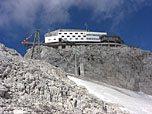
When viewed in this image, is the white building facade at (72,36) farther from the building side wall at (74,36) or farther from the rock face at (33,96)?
the rock face at (33,96)

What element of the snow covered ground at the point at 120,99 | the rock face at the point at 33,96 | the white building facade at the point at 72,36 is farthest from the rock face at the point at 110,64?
the rock face at the point at 33,96

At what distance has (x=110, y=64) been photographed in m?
43.6

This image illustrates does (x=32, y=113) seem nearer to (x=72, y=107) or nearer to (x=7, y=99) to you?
(x=7, y=99)

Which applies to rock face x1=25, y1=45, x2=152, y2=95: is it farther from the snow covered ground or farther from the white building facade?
the snow covered ground

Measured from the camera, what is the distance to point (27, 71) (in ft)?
41.3

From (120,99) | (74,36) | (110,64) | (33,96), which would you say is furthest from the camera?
(74,36)

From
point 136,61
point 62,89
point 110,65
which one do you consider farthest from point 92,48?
point 62,89

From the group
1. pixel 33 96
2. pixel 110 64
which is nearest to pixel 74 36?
pixel 110 64

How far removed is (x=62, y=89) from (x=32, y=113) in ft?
16.5

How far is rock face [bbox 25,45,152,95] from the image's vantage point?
134ft

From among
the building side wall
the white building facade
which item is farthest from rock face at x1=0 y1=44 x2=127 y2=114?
the building side wall

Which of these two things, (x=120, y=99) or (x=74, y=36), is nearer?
(x=120, y=99)

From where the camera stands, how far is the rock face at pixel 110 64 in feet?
134

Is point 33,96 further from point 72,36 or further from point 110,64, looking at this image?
point 72,36
